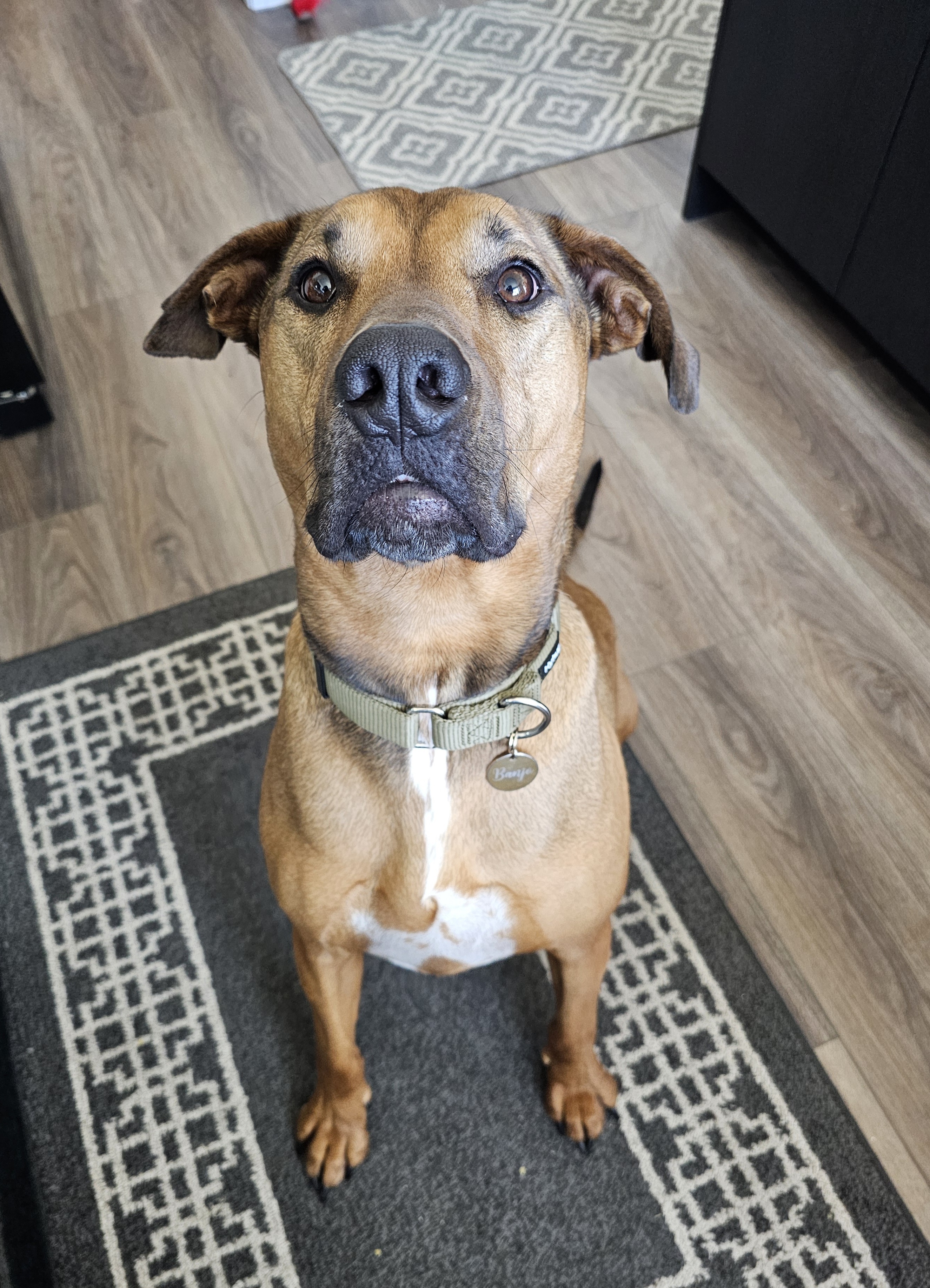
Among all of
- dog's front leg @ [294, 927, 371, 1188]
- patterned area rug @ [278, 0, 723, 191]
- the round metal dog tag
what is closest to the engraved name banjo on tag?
the round metal dog tag

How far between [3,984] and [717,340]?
2843mm

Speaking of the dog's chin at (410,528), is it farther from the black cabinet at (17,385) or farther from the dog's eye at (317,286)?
the black cabinet at (17,385)

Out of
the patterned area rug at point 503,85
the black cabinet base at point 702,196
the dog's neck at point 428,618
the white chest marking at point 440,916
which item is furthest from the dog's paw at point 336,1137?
the black cabinet base at point 702,196

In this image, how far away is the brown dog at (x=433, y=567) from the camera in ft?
3.97

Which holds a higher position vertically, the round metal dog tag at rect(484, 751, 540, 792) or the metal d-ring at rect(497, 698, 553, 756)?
the metal d-ring at rect(497, 698, 553, 756)

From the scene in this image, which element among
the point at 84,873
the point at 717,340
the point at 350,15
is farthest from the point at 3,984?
the point at 350,15

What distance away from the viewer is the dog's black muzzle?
1.12 meters

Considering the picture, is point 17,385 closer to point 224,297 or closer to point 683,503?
point 224,297

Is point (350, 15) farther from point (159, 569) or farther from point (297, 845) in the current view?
point (297, 845)

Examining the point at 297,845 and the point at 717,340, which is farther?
the point at 717,340

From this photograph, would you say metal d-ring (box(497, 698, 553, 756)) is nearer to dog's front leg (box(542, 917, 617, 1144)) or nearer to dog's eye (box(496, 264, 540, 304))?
dog's front leg (box(542, 917, 617, 1144))

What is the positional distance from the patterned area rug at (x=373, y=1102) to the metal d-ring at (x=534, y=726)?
84cm

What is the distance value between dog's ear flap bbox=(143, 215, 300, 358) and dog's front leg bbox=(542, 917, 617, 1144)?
3.95ft

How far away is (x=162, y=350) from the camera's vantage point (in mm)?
1565
